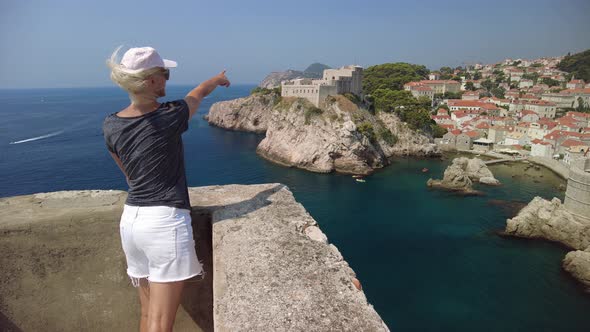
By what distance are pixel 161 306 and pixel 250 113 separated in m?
56.3

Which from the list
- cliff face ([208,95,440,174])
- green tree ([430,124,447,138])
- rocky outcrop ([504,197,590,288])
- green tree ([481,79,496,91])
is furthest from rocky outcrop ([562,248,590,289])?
green tree ([481,79,496,91])

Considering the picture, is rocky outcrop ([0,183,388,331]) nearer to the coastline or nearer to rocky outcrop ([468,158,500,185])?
rocky outcrop ([468,158,500,185])

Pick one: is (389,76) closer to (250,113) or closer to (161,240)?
(250,113)

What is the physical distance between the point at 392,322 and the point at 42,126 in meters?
59.2

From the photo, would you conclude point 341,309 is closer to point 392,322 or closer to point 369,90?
point 392,322

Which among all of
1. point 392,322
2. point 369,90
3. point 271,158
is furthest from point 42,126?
point 392,322

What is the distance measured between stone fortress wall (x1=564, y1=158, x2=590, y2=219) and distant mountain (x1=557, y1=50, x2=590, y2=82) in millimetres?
72059

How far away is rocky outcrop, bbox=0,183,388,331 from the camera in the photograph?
2158mm

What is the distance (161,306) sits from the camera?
1.88m

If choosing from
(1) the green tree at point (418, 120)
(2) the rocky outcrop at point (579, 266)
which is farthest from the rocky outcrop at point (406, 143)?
(2) the rocky outcrop at point (579, 266)

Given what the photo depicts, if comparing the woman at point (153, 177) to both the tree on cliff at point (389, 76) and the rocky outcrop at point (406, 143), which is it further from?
the tree on cliff at point (389, 76)

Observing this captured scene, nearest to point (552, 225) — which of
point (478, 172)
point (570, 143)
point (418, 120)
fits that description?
point (478, 172)

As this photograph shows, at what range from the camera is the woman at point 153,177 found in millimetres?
1812

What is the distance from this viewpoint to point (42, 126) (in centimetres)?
5300
